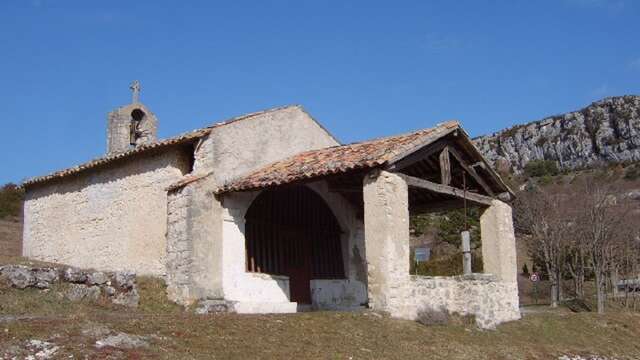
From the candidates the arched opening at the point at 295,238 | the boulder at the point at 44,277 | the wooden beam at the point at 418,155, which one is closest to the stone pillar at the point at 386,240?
the wooden beam at the point at 418,155

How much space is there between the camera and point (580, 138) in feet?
245

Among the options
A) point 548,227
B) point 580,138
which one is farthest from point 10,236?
point 580,138

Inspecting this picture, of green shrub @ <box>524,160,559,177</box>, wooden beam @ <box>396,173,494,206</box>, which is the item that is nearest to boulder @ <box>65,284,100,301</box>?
wooden beam @ <box>396,173,494,206</box>

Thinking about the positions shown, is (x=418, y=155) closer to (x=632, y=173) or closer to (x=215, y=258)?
(x=215, y=258)

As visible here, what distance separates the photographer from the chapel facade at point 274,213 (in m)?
13.9

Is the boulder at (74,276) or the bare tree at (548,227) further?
the bare tree at (548,227)

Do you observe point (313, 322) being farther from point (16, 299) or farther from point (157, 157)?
point (157, 157)

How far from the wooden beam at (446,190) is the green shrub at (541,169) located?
55.1 m

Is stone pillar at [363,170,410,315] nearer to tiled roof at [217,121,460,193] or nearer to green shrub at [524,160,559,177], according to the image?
tiled roof at [217,121,460,193]

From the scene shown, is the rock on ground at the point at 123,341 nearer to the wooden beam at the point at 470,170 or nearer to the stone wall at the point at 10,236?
the wooden beam at the point at 470,170

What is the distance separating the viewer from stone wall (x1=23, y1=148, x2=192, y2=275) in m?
16.3

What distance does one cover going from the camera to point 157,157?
54.5ft

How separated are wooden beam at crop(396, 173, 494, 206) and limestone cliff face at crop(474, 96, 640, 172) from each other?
4899 cm

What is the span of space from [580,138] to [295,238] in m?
63.9
